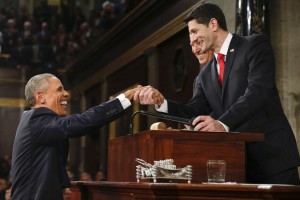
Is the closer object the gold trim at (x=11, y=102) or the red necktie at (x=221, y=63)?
the red necktie at (x=221, y=63)

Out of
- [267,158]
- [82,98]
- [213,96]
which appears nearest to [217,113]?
[213,96]

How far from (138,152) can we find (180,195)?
554mm

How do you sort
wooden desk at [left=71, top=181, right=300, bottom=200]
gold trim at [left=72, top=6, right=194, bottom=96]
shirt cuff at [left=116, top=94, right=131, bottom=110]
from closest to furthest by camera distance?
wooden desk at [left=71, top=181, right=300, bottom=200] → shirt cuff at [left=116, top=94, right=131, bottom=110] → gold trim at [left=72, top=6, right=194, bottom=96]

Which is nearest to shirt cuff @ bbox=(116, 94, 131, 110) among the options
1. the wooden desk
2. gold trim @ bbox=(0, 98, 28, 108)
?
the wooden desk

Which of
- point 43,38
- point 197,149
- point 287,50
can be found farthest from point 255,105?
point 43,38

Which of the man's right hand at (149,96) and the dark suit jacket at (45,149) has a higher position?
the man's right hand at (149,96)

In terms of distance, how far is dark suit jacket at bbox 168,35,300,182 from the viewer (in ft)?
10.2

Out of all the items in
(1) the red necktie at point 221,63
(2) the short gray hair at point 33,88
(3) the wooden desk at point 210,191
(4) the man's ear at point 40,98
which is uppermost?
(1) the red necktie at point 221,63

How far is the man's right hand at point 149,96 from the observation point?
3.44 m

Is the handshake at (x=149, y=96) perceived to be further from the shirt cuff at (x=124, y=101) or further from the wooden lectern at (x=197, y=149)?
the wooden lectern at (x=197, y=149)

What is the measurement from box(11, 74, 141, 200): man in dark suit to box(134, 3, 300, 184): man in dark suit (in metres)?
0.30

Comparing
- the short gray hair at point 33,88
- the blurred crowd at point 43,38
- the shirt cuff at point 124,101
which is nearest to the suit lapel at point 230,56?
the shirt cuff at point 124,101

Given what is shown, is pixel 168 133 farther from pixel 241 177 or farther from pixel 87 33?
pixel 87 33

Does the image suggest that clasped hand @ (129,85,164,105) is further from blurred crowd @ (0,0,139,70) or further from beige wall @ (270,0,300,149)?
blurred crowd @ (0,0,139,70)
